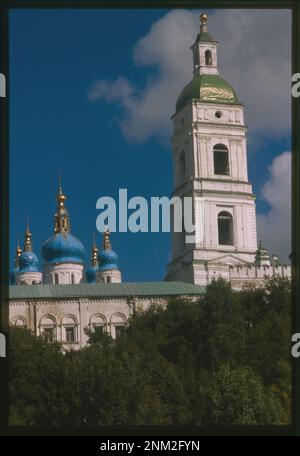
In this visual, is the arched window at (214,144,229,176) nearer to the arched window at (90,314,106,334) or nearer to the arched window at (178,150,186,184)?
the arched window at (178,150,186,184)

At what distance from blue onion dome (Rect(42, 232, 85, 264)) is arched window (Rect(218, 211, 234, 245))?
5.26m

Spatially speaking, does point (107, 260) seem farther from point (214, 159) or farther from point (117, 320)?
point (117, 320)

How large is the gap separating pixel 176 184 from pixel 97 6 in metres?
26.8

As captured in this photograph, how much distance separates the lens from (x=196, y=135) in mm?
38125

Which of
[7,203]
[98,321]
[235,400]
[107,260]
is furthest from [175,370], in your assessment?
[107,260]

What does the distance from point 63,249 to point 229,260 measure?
618 centimetres

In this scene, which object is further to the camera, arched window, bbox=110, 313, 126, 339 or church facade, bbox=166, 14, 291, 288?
church facade, bbox=166, 14, 291, 288

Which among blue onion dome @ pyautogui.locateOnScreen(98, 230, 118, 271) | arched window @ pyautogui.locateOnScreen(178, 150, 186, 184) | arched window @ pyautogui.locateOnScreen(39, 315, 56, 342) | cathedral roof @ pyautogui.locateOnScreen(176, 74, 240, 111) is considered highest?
cathedral roof @ pyautogui.locateOnScreen(176, 74, 240, 111)

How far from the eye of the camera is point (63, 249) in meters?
39.9

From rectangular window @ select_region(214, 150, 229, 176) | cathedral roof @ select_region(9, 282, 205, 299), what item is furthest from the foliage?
rectangular window @ select_region(214, 150, 229, 176)

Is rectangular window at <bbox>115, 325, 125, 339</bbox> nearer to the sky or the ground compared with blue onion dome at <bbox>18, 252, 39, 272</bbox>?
nearer to the ground

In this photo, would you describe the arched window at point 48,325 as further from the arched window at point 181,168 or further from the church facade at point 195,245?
the arched window at point 181,168

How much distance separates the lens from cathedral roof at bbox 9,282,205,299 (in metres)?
35.2
